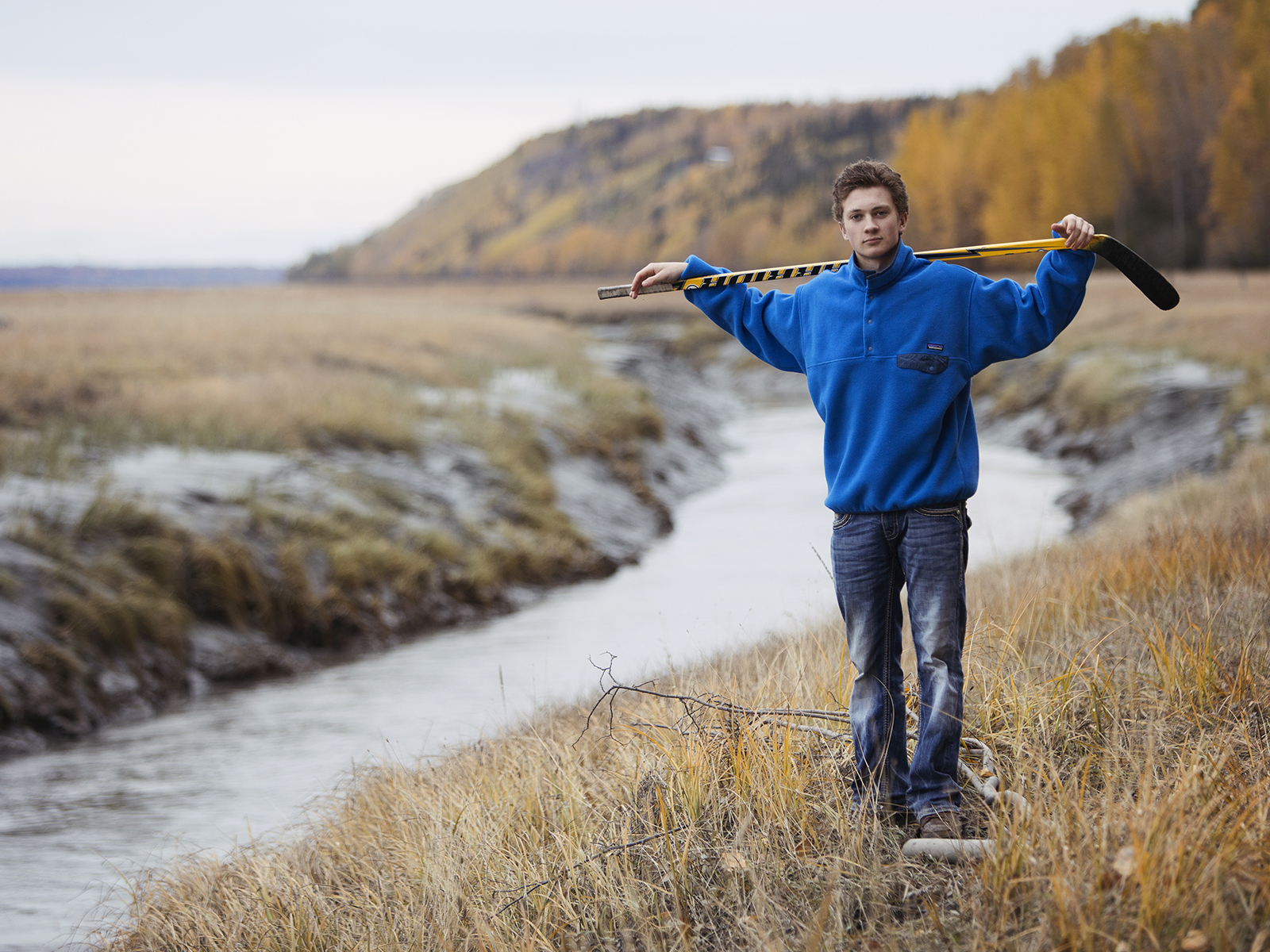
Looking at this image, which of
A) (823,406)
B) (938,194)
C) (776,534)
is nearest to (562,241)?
(938,194)

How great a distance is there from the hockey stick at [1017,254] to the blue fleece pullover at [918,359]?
8 centimetres

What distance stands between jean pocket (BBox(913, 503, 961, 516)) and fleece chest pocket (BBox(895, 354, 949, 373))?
0.43 meters

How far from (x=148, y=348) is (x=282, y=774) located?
46.3 ft

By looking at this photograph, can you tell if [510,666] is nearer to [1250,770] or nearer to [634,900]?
[634,900]

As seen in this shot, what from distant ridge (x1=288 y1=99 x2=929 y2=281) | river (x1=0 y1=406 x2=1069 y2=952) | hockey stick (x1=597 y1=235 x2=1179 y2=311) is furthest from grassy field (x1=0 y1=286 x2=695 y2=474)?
distant ridge (x1=288 y1=99 x2=929 y2=281)

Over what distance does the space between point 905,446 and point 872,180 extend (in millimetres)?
858

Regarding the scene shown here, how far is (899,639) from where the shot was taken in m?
3.50

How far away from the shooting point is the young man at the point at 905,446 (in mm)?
3270

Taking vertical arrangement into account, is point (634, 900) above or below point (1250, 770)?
below

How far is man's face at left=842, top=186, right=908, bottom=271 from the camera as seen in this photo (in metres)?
3.30

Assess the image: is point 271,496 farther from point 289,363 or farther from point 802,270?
point 802,270

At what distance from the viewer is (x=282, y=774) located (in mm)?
7543

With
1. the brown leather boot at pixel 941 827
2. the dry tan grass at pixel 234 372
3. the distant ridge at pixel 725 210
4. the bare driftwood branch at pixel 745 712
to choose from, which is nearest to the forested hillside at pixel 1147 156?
the distant ridge at pixel 725 210

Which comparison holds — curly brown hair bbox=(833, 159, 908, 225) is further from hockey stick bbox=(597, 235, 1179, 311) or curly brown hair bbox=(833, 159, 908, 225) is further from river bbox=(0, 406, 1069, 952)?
river bbox=(0, 406, 1069, 952)
